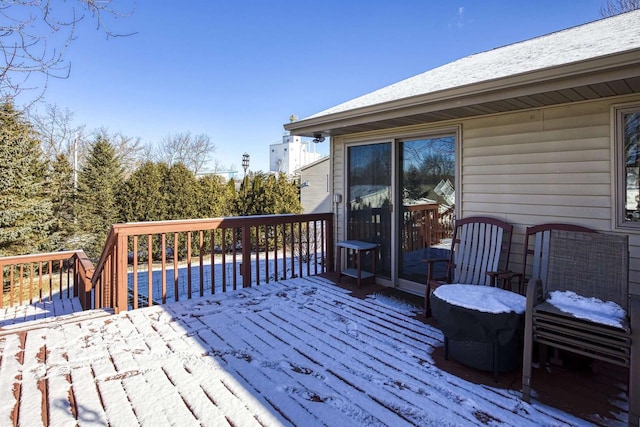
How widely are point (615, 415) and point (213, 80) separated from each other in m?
15.7

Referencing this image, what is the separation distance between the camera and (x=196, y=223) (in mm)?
4078

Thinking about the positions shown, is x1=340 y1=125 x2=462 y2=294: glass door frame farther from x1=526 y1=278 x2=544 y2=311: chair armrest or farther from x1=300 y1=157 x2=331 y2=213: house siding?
x1=300 y1=157 x2=331 y2=213: house siding

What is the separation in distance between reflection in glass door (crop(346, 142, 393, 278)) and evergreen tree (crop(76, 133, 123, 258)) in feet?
25.3

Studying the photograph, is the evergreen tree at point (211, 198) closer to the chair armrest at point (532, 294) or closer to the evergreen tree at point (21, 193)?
the evergreen tree at point (21, 193)

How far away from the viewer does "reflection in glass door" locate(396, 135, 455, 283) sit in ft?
13.0

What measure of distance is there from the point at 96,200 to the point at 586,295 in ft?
37.0

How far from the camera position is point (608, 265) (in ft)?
7.78

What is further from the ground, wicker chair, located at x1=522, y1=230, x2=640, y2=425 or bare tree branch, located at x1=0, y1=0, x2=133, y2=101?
bare tree branch, located at x1=0, y1=0, x2=133, y2=101

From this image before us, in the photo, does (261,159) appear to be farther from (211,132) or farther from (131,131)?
(131,131)

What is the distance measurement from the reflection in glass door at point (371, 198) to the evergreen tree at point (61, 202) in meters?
8.80

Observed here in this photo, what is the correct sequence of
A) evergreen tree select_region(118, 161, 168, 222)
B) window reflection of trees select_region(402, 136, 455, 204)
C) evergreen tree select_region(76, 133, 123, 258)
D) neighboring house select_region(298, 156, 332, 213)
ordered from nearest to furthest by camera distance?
window reflection of trees select_region(402, 136, 455, 204), evergreen tree select_region(118, 161, 168, 222), evergreen tree select_region(76, 133, 123, 258), neighboring house select_region(298, 156, 332, 213)

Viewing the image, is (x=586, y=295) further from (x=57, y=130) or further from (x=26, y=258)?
(x=57, y=130)

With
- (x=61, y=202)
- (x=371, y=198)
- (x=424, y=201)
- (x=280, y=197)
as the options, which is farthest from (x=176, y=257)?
(x=61, y=202)

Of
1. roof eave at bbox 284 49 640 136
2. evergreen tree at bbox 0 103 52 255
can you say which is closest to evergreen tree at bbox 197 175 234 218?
evergreen tree at bbox 0 103 52 255
